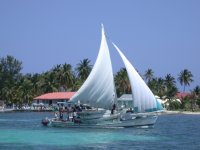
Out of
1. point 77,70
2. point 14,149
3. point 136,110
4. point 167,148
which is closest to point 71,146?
point 14,149

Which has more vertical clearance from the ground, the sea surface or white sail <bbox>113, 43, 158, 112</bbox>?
white sail <bbox>113, 43, 158, 112</bbox>

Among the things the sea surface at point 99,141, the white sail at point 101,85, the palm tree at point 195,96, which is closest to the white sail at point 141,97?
the white sail at point 101,85

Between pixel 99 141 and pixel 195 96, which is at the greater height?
pixel 195 96

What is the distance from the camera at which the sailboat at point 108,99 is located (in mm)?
52969

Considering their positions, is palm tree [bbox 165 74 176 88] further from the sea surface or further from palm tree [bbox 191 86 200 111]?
the sea surface

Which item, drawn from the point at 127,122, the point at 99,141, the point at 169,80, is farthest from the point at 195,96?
the point at 99,141

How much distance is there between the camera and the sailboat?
174ft

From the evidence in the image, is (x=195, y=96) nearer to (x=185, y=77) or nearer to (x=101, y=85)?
(x=185, y=77)

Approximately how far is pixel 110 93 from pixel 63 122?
848 cm

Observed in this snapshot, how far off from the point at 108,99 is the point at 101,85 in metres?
1.75

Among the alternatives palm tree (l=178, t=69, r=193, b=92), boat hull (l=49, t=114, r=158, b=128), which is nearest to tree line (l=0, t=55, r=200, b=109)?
palm tree (l=178, t=69, r=193, b=92)

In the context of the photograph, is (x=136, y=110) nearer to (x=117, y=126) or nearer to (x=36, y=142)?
(x=117, y=126)

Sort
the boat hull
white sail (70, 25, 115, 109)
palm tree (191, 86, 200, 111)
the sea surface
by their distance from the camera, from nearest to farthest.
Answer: the sea surface < white sail (70, 25, 115, 109) < the boat hull < palm tree (191, 86, 200, 111)

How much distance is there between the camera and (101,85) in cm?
5419
